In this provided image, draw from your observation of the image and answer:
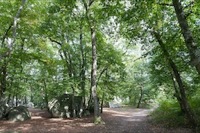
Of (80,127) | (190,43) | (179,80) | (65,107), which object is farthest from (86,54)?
(190,43)

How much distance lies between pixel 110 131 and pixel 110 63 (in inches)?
341

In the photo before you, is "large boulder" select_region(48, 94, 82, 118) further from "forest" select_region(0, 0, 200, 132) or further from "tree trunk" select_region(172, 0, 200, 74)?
"tree trunk" select_region(172, 0, 200, 74)

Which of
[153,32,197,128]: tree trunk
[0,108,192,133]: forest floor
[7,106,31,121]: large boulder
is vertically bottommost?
[0,108,192,133]: forest floor

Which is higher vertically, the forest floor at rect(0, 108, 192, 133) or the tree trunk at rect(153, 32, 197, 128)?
the tree trunk at rect(153, 32, 197, 128)

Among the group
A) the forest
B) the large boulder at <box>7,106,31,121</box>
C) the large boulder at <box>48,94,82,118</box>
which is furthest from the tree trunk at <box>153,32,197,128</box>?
the large boulder at <box>7,106,31,121</box>

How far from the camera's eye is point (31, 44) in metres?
18.6

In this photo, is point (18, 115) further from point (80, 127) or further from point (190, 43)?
point (190, 43)

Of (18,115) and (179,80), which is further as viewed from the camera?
(18,115)

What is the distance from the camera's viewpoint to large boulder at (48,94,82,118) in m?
18.7

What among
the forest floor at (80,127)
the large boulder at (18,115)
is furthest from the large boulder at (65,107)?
the forest floor at (80,127)

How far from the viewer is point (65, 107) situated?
19.0m

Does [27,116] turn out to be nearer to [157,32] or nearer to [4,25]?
[4,25]

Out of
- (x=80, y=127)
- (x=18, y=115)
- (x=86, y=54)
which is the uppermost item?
(x=86, y=54)

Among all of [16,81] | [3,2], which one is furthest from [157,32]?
[16,81]
